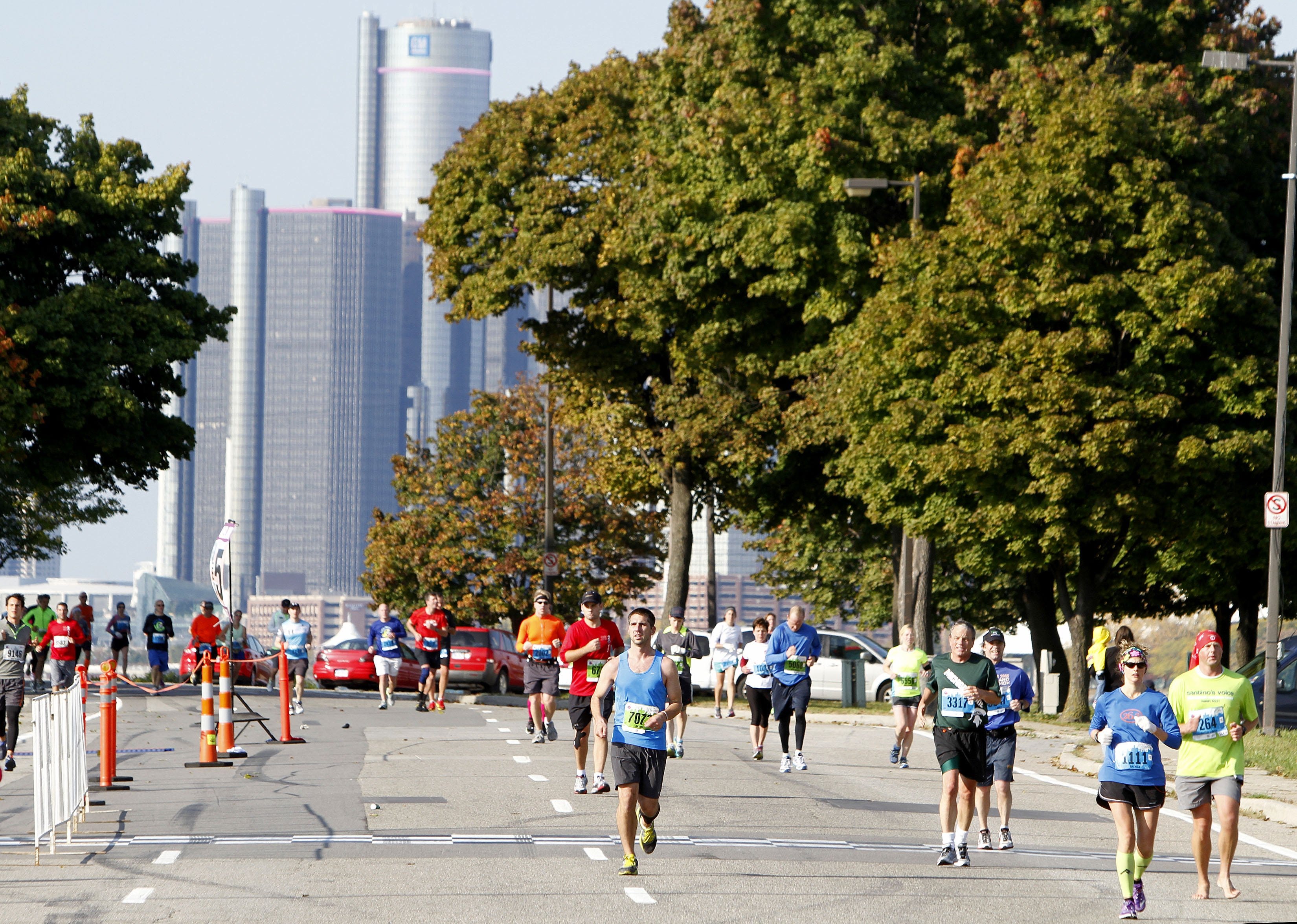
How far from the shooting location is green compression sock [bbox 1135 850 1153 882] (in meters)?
9.55

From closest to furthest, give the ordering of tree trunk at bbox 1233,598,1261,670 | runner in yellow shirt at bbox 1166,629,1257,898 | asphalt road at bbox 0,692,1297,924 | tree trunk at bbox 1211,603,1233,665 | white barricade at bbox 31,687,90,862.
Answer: asphalt road at bbox 0,692,1297,924 < runner in yellow shirt at bbox 1166,629,1257,898 < white barricade at bbox 31,687,90,862 < tree trunk at bbox 1233,598,1261,670 < tree trunk at bbox 1211,603,1233,665

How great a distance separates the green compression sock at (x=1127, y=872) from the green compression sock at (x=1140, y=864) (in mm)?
21

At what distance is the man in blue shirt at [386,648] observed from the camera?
Answer: 2625 cm

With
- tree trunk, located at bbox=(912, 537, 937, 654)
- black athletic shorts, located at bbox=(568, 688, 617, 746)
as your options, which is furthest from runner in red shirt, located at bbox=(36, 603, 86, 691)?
tree trunk, located at bbox=(912, 537, 937, 654)

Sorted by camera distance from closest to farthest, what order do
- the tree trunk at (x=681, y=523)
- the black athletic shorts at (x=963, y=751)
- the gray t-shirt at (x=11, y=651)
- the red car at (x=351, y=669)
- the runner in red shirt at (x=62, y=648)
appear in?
the black athletic shorts at (x=963, y=751) < the gray t-shirt at (x=11, y=651) < the runner in red shirt at (x=62, y=648) < the tree trunk at (x=681, y=523) < the red car at (x=351, y=669)

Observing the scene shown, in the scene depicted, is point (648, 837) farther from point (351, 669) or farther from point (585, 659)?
point (351, 669)

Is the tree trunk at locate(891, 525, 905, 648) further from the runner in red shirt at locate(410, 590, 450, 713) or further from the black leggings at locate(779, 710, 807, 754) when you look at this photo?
the black leggings at locate(779, 710, 807, 754)

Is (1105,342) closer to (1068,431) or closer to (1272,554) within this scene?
(1068,431)

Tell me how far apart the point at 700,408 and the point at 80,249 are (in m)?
12.3

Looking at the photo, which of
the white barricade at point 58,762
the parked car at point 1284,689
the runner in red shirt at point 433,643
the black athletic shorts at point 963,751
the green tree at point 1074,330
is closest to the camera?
the white barricade at point 58,762

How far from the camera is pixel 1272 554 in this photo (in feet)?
73.6

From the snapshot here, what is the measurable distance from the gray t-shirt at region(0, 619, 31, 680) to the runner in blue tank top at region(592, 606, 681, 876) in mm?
8871

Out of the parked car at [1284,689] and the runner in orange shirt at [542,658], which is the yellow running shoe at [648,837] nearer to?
the runner in orange shirt at [542,658]

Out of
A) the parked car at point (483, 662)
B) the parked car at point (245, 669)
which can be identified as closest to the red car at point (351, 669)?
the parked car at point (245, 669)
